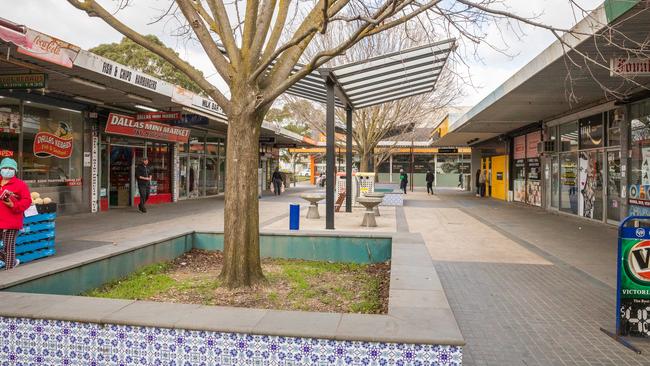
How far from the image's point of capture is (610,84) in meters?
10.6

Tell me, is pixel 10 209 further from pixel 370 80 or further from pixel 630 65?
pixel 630 65

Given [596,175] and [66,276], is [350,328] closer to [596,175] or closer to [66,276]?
[66,276]

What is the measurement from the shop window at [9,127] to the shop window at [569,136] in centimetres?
1627

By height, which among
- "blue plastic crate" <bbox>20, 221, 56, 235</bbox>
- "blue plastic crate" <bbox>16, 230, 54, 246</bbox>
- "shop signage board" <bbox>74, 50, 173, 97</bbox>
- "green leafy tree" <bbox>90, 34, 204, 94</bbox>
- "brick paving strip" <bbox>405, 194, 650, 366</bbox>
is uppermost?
"green leafy tree" <bbox>90, 34, 204, 94</bbox>

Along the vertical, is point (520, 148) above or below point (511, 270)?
above

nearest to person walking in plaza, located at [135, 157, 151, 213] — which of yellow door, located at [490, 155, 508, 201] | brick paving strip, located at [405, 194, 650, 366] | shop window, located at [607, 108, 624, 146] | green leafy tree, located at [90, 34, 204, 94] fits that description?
brick paving strip, located at [405, 194, 650, 366]

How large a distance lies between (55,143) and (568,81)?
13.1 meters

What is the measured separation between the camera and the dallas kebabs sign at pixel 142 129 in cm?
1409

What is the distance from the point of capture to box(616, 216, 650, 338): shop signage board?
4.35 meters

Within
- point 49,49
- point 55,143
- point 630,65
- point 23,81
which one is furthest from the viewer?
point 55,143

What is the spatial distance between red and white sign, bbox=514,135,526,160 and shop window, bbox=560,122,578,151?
15.0 feet

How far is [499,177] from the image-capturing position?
1032 inches

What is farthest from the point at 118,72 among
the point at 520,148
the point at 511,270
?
the point at 520,148

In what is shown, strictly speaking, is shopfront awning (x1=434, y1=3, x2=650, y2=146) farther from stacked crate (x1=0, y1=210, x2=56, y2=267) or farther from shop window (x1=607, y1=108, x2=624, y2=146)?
stacked crate (x1=0, y1=210, x2=56, y2=267)
